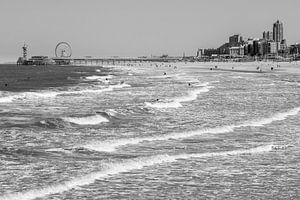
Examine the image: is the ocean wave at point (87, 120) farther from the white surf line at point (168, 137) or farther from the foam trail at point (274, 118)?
the foam trail at point (274, 118)

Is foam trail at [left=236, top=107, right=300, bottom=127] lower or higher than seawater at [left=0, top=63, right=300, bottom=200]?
lower

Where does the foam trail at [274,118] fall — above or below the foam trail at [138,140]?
below

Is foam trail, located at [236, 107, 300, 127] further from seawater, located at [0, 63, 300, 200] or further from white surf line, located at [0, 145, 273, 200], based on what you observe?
white surf line, located at [0, 145, 273, 200]

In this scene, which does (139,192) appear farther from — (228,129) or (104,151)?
(228,129)

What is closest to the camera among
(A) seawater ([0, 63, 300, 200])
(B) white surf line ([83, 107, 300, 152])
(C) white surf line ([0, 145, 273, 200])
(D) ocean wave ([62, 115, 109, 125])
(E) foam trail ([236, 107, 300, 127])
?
(C) white surf line ([0, 145, 273, 200])

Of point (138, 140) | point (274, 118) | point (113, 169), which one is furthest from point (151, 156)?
point (274, 118)

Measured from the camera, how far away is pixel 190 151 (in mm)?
16297

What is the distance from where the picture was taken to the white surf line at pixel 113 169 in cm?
1100

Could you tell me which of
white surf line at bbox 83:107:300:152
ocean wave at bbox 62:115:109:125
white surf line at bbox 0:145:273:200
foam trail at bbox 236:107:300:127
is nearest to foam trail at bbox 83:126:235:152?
white surf line at bbox 83:107:300:152

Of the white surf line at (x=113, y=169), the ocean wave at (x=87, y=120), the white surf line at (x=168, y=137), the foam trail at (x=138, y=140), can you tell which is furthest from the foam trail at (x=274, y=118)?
the ocean wave at (x=87, y=120)

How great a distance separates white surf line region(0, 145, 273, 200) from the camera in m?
11.0

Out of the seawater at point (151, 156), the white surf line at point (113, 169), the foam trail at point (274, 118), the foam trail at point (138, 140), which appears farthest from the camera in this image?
the foam trail at point (274, 118)

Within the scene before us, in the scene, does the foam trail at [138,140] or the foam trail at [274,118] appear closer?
the foam trail at [138,140]

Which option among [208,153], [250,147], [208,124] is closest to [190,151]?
[208,153]
